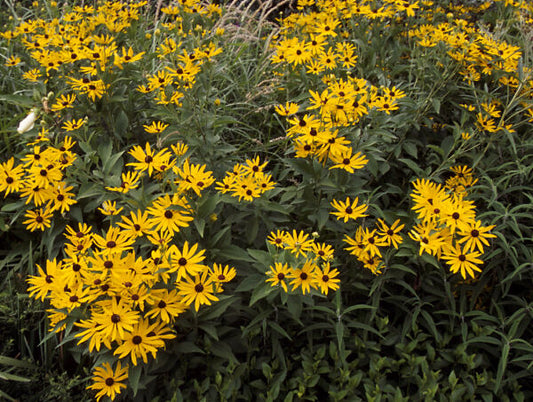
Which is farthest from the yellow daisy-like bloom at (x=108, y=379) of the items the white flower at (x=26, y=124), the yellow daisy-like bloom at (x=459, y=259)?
the yellow daisy-like bloom at (x=459, y=259)

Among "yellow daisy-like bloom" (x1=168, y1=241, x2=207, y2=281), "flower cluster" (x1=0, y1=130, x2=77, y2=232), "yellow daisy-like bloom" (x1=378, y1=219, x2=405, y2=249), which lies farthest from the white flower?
"yellow daisy-like bloom" (x1=378, y1=219, x2=405, y2=249)

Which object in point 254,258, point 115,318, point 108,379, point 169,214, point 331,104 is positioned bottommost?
point 108,379

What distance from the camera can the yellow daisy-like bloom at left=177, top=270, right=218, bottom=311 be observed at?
1.43 meters

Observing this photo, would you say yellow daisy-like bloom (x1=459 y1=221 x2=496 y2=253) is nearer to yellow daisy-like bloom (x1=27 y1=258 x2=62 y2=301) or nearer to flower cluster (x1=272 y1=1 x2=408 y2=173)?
flower cluster (x1=272 y1=1 x2=408 y2=173)

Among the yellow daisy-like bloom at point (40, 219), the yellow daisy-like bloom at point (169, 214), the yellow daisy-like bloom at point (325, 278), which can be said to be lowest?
the yellow daisy-like bloom at point (40, 219)

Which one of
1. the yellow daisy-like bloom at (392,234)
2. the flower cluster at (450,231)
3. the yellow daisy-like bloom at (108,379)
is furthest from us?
the yellow daisy-like bloom at (392,234)

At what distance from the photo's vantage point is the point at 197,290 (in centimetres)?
146

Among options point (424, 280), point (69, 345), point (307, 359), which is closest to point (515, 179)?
point (424, 280)

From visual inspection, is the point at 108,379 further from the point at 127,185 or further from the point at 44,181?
the point at 44,181

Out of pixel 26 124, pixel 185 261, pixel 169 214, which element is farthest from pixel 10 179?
pixel 185 261

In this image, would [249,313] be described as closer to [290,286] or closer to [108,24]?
[290,286]

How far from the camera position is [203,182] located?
157 cm

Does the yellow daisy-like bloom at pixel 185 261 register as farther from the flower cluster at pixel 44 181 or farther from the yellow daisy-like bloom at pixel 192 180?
the flower cluster at pixel 44 181

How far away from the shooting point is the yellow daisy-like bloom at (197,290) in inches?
56.3
